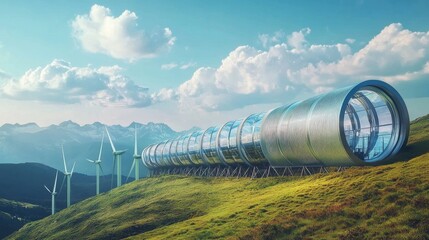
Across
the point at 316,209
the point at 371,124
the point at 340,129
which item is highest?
the point at 371,124

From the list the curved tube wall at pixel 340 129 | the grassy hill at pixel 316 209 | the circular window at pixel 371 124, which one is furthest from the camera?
the circular window at pixel 371 124

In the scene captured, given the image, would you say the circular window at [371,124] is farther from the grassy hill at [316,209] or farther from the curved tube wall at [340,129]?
the grassy hill at [316,209]

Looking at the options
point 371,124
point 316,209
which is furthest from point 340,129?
point 316,209

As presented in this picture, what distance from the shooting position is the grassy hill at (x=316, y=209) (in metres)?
29.9

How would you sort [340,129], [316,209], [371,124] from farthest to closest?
[371,124] < [340,129] < [316,209]

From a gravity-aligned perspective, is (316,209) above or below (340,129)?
below

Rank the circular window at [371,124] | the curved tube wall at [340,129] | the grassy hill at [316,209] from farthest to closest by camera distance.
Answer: the circular window at [371,124]
the curved tube wall at [340,129]
the grassy hill at [316,209]

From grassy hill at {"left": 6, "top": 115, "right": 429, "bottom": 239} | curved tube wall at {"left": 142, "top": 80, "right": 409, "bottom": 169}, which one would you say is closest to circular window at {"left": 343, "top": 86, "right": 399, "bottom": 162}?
curved tube wall at {"left": 142, "top": 80, "right": 409, "bottom": 169}

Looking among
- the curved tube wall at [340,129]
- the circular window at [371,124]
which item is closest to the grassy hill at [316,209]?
the curved tube wall at [340,129]

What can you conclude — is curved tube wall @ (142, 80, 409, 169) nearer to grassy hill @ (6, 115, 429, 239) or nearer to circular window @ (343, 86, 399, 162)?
circular window @ (343, 86, 399, 162)

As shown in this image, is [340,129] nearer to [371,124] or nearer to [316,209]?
[371,124]

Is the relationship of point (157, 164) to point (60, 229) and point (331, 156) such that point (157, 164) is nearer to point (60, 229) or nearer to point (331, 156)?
point (60, 229)

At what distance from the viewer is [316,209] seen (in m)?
35.9

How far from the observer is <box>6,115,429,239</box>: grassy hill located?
29.9m
